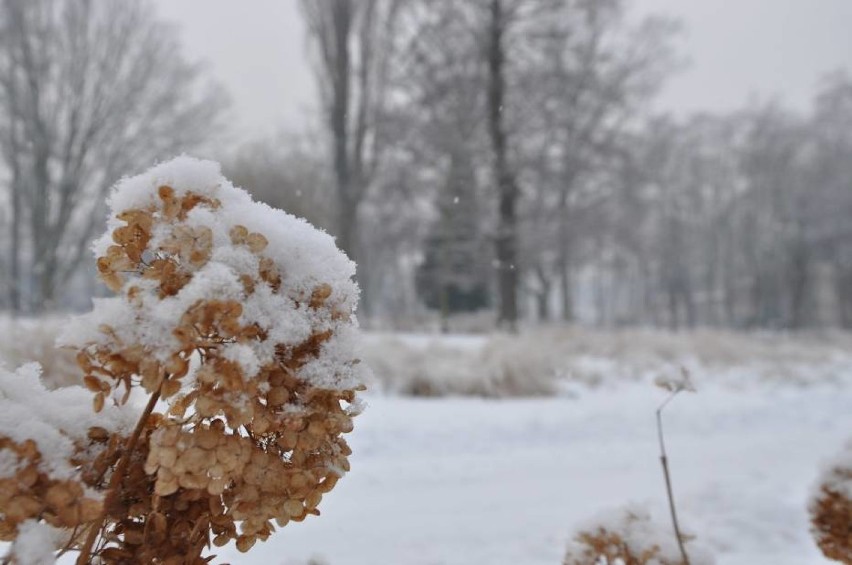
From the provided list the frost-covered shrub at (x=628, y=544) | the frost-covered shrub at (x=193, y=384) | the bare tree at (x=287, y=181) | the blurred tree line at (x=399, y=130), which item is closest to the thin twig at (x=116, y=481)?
the frost-covered shrub at (x=193, y=384)

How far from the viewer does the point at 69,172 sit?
12.3 metres

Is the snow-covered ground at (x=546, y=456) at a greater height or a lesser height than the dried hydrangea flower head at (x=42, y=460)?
lesser

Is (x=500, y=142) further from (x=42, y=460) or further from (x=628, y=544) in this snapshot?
(x=42, y=460)

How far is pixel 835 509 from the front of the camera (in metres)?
1.33

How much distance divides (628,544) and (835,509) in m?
0.48

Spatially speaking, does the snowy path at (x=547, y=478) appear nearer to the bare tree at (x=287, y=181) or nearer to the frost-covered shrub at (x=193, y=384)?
the frost-covered shrub at (x=193, y=384)

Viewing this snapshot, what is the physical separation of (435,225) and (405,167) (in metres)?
3.35

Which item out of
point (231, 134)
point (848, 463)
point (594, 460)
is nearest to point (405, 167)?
point (231, 134)

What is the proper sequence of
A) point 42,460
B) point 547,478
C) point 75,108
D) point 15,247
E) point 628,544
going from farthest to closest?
point 15,247 → point 75,108 → point 547,478 → point 628,544 → point 42,460

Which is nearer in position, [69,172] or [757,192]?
[69,172]

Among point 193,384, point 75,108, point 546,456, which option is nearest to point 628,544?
point 193,384

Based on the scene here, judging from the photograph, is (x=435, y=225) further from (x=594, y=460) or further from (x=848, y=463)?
(x=848, y=463)

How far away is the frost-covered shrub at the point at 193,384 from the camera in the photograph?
0.64m

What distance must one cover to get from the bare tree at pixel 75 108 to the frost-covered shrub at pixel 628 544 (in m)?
11.9
